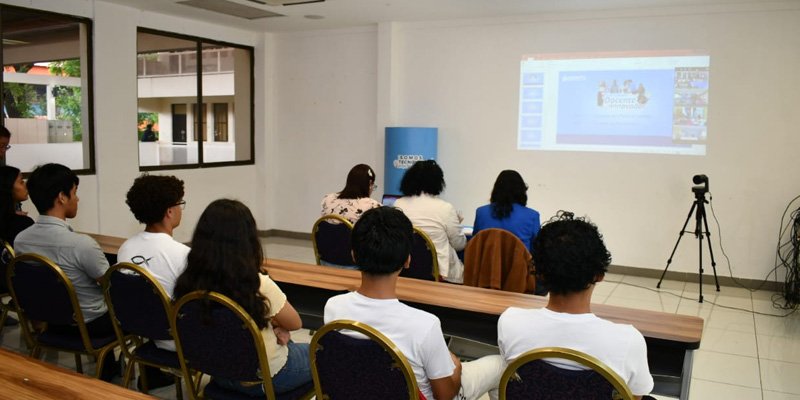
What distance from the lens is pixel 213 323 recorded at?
6.75 feet

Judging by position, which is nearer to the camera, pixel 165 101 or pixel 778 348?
pixel 778 348

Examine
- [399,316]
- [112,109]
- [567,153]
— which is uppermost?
[112,109]

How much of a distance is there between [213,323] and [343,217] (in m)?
1.88

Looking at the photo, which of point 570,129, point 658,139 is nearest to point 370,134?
point 570,129

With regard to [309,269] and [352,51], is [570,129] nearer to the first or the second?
[352,51]

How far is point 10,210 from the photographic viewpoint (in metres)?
3.75

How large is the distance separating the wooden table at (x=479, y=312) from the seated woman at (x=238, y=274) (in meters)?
0.58

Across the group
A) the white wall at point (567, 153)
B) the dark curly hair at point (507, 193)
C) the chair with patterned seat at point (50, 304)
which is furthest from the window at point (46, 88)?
the dark curly hair at point (507, 193)

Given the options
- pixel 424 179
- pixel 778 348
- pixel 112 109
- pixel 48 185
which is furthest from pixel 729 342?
pixel 112 109

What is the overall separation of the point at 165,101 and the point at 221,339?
5.97 metres

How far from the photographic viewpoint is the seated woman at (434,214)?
389cm

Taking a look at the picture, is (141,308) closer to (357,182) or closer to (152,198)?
(152,198)

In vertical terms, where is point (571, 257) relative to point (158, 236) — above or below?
above

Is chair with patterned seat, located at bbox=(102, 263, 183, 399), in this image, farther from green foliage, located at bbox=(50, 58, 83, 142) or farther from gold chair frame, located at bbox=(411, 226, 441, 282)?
green foliage, located at bbox=(50, 58, 83, 142)
